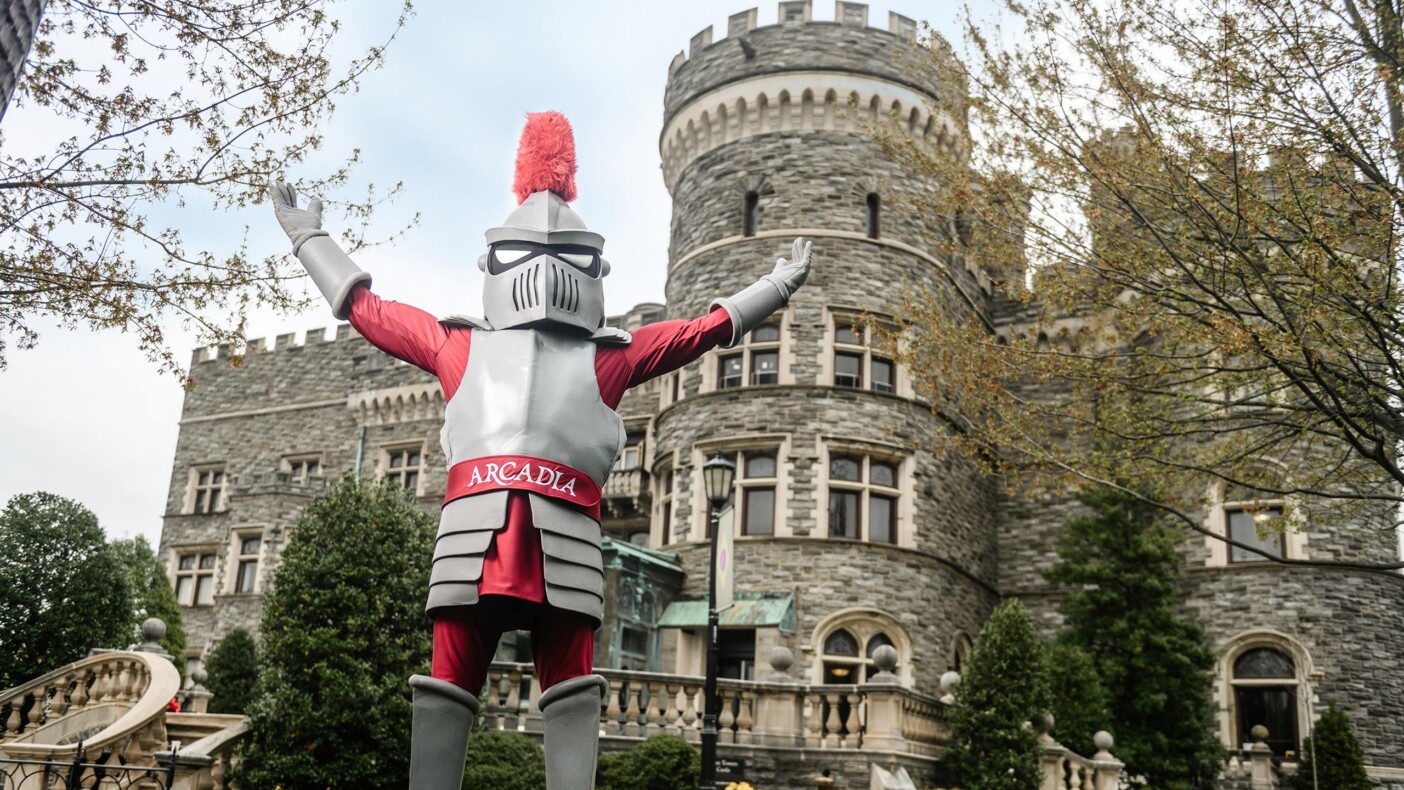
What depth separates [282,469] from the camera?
3394cm

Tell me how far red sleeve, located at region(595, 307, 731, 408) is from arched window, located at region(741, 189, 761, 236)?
17.3 metres

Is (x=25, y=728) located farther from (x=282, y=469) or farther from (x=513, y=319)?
(x=282, y=469)

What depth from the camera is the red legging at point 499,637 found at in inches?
197

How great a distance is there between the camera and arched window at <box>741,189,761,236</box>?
75.1ft

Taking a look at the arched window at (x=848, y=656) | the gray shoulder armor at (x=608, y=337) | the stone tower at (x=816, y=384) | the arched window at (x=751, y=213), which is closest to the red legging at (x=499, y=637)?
the gray shoulder armor at (x=608, y=337)

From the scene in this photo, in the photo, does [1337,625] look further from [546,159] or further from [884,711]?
[546,159]

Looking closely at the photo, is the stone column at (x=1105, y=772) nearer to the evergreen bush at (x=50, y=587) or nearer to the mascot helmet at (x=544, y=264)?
the evergreen bush at (x=50, y=587)

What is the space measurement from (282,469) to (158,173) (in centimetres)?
2694

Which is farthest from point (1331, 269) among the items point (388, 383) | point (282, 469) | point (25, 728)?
point (282, 469)

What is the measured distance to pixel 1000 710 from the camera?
49.0 ft

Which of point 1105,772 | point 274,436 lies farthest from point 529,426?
point 274,436

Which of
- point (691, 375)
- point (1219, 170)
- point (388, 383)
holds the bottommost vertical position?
point (1219, 170)

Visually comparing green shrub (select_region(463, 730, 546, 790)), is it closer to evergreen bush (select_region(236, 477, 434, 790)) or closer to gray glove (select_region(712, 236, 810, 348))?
evergreen bush (select_region(236, 477, 434, 790))

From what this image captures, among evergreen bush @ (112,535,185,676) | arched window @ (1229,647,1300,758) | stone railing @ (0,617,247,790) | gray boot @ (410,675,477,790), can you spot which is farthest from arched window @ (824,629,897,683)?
gray boot @ (410,675,477,790)
